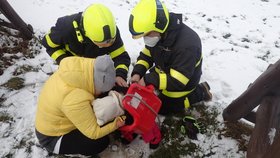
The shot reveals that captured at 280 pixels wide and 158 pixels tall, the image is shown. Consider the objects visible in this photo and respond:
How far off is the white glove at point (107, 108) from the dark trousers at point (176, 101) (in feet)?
3.19

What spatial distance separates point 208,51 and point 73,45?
2.49 metres

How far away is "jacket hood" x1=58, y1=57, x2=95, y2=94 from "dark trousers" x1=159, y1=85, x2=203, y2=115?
1349 mm

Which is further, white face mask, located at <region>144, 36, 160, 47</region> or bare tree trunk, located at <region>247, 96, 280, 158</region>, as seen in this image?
white face mask, located at <region>144, 36, 160, 47</region>

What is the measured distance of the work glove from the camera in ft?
11.4

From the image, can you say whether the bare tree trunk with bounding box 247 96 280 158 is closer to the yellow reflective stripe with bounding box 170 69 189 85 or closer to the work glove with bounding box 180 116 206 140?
the yellow reflective stripe with bounding box 170 69 189 85

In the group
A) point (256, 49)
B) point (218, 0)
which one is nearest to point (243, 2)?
point (218, 0)

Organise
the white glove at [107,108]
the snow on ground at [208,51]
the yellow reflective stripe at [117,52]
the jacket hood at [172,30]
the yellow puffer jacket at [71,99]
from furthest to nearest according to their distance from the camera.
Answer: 1. the yellow reflective stripe at [117,52]
2. the snow on ground at [208,51]
3. the jacket hood at [172,30]
4. the white glove at [107,108]
5. the yellow puffer jacket at [71,99]

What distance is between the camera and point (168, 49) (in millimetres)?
3068

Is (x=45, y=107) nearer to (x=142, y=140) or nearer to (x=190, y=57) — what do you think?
A: (x=142, y=140)

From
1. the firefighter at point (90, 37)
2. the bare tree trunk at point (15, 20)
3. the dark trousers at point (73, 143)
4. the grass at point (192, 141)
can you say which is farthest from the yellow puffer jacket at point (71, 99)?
the bare tree trunk at point (15, 20)

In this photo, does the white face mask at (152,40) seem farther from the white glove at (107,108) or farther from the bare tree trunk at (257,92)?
the bare tree trunk at (257,92)

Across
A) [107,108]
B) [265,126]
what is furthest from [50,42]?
[265,126]

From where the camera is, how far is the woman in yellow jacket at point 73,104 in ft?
8.18

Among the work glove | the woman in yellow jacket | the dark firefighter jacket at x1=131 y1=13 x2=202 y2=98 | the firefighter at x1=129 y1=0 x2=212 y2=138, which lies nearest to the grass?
the work glove
